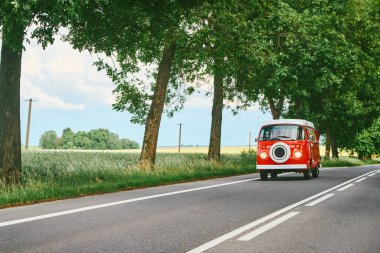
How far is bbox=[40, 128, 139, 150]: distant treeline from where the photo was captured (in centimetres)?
13112

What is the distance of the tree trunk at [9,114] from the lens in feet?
47.3

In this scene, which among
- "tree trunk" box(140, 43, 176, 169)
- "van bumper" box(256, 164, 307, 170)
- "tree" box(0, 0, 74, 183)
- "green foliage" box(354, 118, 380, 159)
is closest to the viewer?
"tree" box(0, 0, 74, 183)

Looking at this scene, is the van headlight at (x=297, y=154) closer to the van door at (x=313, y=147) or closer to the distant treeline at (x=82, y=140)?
the van door at (x=313, y=147)

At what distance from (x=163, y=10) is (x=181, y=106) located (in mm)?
19442

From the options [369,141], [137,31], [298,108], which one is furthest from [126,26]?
[369,141]

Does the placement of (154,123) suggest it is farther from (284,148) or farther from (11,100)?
(11,100)

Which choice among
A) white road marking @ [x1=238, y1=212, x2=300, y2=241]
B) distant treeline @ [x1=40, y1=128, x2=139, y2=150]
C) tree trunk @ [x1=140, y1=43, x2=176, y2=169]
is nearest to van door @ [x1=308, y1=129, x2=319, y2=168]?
tree trunk @ [x1=140, y1=43, x2=176, y2=169]

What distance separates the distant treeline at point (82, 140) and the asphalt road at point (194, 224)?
119m

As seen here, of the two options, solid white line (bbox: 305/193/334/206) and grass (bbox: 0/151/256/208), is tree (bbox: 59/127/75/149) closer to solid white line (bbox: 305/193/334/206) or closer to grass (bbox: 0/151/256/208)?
grass (bbox: 0/151/256/208)

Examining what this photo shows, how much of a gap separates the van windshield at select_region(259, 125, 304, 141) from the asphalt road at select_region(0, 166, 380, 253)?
7.70 metres

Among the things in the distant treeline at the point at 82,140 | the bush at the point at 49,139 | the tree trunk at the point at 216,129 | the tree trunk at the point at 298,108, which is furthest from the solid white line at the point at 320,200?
the bush at the point at 49,139

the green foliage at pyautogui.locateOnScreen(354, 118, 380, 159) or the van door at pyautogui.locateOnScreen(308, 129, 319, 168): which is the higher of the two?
the green foliage at pyautogui.locateOnScreen(354, 118, 380, 159)

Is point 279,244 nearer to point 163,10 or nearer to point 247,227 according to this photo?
point 247,227

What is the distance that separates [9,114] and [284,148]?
33.8ft
